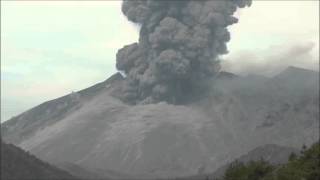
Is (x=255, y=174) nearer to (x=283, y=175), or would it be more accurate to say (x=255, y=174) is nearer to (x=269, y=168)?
(x=269, y=168)

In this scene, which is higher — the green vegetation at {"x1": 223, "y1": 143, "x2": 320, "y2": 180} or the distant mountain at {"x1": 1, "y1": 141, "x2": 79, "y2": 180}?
the green vegetation at {"x1": 223, "y1": 143, "x2": 320, "y2": 180}

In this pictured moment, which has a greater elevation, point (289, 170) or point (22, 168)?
point (289, 170)

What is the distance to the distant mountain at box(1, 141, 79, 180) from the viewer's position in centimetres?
15388

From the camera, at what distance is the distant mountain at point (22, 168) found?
505 ft

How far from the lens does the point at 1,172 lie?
495 feet

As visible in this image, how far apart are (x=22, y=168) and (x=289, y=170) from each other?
133 m

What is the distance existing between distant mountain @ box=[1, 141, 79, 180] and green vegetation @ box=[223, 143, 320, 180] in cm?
11243

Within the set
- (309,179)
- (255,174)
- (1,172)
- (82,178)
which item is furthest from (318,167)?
(82,178)

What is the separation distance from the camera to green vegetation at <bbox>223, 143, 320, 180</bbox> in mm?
34031

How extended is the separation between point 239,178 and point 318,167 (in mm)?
6762

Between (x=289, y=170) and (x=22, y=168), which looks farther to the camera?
(x=22, y=168)

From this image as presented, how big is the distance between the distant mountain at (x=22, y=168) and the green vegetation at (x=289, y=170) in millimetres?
112432

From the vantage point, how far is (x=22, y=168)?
161750 millimetres

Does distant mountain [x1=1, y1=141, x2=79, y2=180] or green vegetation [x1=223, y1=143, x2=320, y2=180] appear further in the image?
distant mountain [x1=1, y1=141, x2=79, y2=180]
